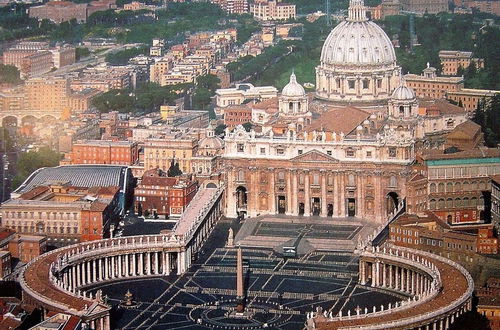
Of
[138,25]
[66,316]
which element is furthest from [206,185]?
[138,25]

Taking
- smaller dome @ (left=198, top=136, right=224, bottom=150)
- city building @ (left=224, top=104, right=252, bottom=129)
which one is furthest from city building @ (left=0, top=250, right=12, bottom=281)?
city building @ (left=224, top=104, right=252, bottom=129)

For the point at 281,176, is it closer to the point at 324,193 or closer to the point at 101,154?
the point at 324,193

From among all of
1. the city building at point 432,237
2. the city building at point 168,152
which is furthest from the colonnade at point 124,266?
the city building at point 168,152

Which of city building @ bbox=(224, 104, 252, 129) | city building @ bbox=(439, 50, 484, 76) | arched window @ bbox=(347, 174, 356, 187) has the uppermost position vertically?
city building @ bbox=(439, 50, 484, 76)

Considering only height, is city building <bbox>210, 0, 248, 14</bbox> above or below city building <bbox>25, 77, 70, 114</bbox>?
above

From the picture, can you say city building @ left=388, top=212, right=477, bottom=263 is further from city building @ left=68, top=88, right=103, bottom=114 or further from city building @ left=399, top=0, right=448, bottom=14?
city building @ left=399, top=0, right=448, bottom=14

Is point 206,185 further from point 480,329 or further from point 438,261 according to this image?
point 480,329
